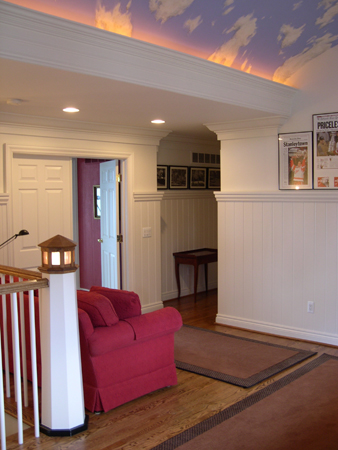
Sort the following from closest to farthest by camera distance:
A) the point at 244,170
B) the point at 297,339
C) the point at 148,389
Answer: the point at 148,389, the point at 297,339, the point at 244,170

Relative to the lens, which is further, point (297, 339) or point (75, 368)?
point (297, 339)

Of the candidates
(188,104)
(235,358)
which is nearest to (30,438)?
(235,358)

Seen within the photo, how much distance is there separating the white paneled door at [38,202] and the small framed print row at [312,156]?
2393 millimetres

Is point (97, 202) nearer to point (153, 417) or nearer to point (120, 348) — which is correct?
point (120, 348)

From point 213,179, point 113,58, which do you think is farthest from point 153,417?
point 213,179

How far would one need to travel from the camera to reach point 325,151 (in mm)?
4797

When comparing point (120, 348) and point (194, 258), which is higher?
point (194, 258)

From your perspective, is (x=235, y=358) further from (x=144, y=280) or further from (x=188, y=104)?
(x=188, y=104)

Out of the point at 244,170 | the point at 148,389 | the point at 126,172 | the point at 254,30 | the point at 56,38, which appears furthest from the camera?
the point at 126,172

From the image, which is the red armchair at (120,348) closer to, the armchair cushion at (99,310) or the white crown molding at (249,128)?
the armchair cushion at (99,310)

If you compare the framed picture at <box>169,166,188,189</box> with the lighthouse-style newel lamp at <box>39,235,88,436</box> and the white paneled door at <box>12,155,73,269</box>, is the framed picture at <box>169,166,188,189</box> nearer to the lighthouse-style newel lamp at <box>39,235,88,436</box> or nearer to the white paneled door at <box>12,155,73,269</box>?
the white paneled door at <box>12,155,73,269</box>

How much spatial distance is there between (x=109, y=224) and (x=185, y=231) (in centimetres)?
150

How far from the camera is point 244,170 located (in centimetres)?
541

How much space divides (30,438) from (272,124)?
12.4 feet
